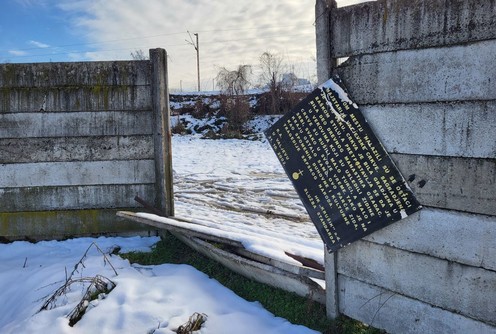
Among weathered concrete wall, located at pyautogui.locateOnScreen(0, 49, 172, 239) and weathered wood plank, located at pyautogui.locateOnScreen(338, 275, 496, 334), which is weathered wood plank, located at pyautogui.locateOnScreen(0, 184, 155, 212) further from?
weathered wood plank, located at pyautogui.locateOnScreen(338, 275, 496, 334)

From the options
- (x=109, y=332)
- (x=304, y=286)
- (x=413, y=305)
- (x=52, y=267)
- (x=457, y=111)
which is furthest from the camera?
(x=52, y=267)

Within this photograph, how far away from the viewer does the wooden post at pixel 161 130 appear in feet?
17.9

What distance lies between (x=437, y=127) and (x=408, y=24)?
0.68 meters

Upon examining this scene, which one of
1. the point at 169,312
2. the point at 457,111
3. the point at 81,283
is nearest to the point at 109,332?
the point at 169,312

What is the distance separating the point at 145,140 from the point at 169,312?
2.49 m

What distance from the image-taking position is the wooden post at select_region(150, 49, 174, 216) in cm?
546

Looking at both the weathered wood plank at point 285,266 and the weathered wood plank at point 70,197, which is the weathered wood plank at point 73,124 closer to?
the weathered wood plank at point 70,197

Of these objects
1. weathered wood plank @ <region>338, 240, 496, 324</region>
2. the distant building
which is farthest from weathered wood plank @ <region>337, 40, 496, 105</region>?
the distant building

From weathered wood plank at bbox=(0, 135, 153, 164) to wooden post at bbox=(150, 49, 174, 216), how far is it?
0.56ft

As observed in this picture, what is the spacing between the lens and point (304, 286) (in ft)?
12.6

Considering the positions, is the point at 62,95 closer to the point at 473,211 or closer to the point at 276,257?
the point at 276,257

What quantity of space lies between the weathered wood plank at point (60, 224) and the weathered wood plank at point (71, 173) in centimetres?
38

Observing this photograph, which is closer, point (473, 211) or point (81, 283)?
point (473, 211)

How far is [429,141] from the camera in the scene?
2816 mm
